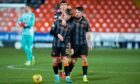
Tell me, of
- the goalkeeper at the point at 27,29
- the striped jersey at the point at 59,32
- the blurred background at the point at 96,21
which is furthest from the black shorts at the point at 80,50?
the blurred background at the point at 96,21

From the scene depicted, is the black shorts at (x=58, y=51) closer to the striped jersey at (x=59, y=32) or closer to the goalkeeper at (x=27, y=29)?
the striped jersey at (x=59, y=32)

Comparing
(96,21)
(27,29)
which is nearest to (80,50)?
(27,29)

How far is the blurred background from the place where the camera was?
30.1 meters

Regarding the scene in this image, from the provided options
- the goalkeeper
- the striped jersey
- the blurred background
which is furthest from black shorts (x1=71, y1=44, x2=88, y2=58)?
the blurred background

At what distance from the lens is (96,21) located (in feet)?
111

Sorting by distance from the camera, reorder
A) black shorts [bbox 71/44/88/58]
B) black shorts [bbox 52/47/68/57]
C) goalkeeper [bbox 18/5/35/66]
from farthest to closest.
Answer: goalkeeper [bbox 18/5/35/66], black shorts [bbox 71/44/88/58], black shorts [bbox 52/47/68/57]

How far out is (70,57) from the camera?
13.2 meters

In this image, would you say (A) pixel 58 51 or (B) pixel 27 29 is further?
(B) pixel 27 29

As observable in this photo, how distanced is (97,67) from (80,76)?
3.29m

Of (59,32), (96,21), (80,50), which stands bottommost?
(96,21)

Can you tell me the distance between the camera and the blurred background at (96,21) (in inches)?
1184

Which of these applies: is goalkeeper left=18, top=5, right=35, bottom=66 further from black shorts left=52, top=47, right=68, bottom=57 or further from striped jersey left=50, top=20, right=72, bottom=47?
striped jersey left=50, top=20, right=72, bottom=47

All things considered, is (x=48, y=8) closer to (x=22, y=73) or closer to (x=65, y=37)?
(x=22, y=73)

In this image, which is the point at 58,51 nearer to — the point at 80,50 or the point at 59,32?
the point at 59,32
